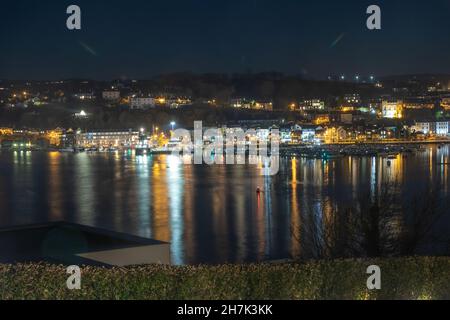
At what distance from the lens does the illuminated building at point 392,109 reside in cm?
4422

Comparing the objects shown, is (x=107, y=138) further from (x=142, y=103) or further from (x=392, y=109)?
(x=392, y=109)

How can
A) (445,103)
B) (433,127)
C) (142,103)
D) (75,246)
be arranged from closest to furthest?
(75,246) → (433,127) → (142,103) → (445,103)

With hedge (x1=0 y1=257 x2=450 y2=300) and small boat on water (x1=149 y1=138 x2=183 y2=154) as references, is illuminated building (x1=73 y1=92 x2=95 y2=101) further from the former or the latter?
hedge (x1=0 y1=257 x2=450 y2=300)

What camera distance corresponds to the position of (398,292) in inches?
69.1

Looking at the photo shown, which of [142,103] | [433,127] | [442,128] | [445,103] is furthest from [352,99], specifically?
[142,103]

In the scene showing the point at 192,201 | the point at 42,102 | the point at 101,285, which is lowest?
the point at 192,201

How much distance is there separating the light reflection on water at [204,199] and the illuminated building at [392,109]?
28.4 meters

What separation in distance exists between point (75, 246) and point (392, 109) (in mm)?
43849

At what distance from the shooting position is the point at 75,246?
3.11 metres

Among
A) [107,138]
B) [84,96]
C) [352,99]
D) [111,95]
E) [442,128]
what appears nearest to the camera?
[107,138]

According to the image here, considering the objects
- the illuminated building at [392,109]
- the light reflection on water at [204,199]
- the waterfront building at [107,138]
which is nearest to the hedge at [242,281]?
the light reflection on water at [204,199]
